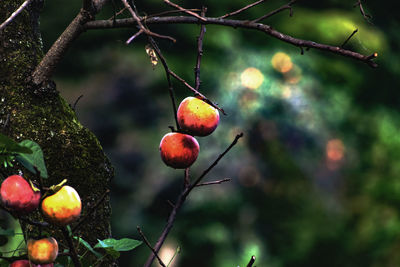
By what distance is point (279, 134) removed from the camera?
340cm

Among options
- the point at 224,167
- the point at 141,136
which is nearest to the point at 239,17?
the point at 224,167

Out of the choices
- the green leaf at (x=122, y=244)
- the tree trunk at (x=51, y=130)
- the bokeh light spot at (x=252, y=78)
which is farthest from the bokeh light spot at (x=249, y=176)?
the green leaf at (x=122, y=244)

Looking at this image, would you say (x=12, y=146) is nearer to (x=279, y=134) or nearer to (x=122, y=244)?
(x=122, y=244)

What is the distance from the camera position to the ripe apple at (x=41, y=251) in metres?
0.61

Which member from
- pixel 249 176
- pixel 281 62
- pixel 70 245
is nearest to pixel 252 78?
pixel 281 62

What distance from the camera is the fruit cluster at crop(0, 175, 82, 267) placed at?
606 mm

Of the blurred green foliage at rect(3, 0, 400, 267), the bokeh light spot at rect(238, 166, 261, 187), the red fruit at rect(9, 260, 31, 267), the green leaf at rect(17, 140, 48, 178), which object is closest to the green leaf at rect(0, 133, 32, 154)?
the green leaf at rect(17, 140, 48, 178)

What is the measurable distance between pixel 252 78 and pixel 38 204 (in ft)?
8.63

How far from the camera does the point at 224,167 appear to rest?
3.64 meters

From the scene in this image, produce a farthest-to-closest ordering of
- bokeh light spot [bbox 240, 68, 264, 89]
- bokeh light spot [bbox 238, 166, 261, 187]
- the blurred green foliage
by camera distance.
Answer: bokeh light spot [bbox 238, 166, 261, 187]
bokeh light spot [bbox 240, 68, 264, 89]
the blurred green foliage

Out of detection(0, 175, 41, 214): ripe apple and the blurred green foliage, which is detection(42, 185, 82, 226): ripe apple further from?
the blurred green foliage

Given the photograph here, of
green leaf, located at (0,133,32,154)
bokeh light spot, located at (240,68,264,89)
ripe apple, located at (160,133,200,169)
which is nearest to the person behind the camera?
green leaf, located at (0,133,32,154)

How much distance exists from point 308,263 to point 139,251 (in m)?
1.24

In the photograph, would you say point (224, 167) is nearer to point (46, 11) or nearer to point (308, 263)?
point (308, 263)
